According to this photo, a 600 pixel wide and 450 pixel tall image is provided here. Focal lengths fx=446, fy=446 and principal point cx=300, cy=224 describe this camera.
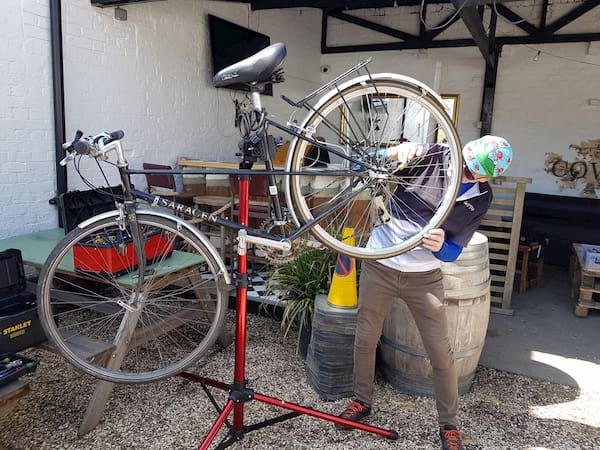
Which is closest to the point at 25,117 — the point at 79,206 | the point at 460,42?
the point at 79,206

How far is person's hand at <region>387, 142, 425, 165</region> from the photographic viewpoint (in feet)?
5.51

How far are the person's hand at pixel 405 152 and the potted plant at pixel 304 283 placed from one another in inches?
42.5

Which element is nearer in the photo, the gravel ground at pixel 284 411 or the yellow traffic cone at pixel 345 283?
the gravel ground at pixel 284 411

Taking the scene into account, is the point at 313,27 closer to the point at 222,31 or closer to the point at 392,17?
the point at 392,17

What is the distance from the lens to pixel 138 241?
1.66 m

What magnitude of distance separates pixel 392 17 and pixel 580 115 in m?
3.27

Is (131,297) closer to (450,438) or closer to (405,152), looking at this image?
(405,152)

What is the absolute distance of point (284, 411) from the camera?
223cm

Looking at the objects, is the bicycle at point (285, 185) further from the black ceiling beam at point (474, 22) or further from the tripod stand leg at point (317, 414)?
the black ceiling beam at point (474, 22)

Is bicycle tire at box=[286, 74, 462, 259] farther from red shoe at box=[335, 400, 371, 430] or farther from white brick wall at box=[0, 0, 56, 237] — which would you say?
white brick wall at box=[0, 0, 56, 237]

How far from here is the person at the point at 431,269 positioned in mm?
1675

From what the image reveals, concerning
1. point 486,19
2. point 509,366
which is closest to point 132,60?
point 509,366

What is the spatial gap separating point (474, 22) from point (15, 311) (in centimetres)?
422

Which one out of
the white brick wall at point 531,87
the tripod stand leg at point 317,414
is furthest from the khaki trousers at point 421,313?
the white brick wall at point 531,87
